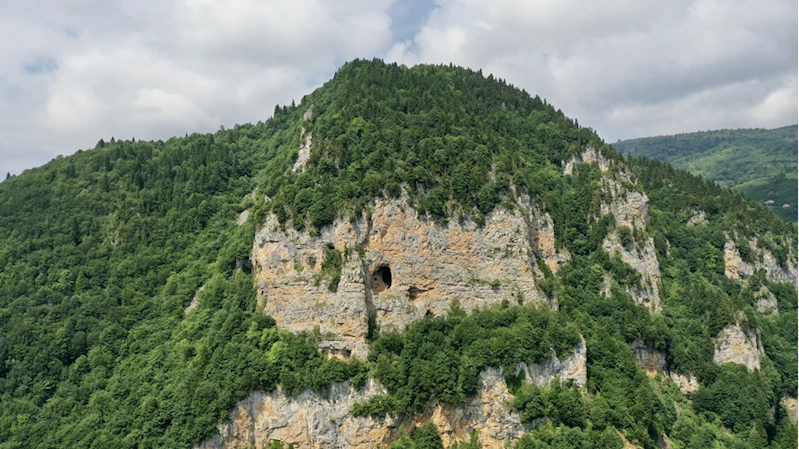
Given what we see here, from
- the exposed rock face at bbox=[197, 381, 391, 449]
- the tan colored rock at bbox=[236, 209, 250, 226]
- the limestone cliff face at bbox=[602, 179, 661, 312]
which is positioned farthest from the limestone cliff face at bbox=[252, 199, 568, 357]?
the limestone cliff face at bbox=[602, 179, 661, 312]

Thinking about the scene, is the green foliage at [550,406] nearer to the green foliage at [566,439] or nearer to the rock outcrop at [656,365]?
the green foliage at [566,439]

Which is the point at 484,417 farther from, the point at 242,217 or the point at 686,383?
the point at 242,217

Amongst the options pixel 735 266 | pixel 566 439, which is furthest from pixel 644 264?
pixel 566 439

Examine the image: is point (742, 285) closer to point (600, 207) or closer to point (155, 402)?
point (600, 207)

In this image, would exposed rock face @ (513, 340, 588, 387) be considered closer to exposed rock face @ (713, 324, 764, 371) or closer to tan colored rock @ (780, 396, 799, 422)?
exposed rock face @ (713, 324, 764, 371)

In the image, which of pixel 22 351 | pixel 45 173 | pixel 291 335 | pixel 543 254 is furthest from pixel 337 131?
pixel 45 173

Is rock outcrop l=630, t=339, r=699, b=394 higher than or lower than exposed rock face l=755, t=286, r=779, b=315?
lower

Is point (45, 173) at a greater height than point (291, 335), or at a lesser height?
greater
